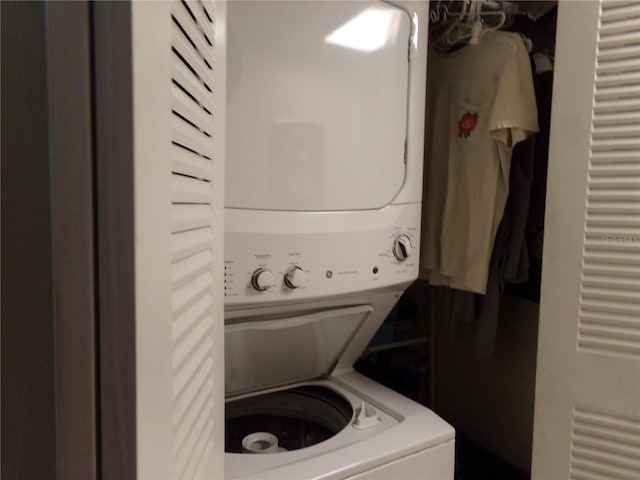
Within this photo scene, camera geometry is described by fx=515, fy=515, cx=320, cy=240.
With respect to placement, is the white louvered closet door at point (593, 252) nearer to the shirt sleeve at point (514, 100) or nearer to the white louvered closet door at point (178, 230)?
the shirt sleeve at point (514, 100)

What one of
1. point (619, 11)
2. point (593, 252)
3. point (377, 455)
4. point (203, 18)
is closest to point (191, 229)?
point (203, 18)

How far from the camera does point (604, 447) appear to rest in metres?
1.37

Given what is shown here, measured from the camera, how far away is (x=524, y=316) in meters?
2.06

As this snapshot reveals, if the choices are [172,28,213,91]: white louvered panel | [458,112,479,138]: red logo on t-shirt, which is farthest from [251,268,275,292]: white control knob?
[458,112,479,138]: red logo on t-shirt

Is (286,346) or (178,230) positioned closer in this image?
(178,230)

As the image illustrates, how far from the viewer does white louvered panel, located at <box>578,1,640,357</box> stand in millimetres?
1278

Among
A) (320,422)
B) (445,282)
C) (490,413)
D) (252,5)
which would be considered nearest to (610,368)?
(445,282)

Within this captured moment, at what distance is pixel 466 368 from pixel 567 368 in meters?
1.01

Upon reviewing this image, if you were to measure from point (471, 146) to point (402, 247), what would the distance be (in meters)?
0.50

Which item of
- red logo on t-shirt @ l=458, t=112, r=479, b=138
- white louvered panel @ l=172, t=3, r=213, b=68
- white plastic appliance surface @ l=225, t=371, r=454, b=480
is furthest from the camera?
red logo on t-shirt @ l=458, t=112, r=479, b=138

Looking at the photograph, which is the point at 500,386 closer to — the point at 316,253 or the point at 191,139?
the point at 316,253

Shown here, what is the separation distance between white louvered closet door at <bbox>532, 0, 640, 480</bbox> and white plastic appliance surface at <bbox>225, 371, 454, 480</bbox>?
0.35 m

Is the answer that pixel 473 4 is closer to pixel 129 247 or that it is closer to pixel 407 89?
pixel 407 89

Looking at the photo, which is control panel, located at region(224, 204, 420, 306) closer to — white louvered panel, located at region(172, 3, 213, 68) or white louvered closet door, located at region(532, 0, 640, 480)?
white louvered closet door, located at region(532, 0, 640, 480)
